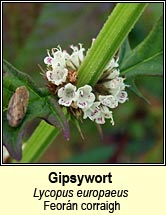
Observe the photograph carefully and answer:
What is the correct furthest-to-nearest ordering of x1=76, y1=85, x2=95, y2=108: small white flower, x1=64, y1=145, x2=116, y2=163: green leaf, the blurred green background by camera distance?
x1=64, y1=145, x2=116, y2=163: green leaf → the blurred green background → x1=76, y1=85, x2=95, y2=108: small white flower

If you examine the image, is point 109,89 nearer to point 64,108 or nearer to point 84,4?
point 64,108

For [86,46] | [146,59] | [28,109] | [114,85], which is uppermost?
[86,46]

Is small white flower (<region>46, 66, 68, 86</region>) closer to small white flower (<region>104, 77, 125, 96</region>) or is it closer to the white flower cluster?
the white flower cluster

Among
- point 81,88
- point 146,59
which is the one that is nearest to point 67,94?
point 81,88

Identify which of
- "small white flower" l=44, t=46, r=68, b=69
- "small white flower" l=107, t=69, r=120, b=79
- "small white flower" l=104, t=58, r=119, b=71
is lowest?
"small white flower" l=107, t=69, r=120, b=79

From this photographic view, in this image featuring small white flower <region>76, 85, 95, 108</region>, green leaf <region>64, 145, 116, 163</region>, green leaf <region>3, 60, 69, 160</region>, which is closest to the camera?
green leaf <region>3, 60, 69, 160</region>

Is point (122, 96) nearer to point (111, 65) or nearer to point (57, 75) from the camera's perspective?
point (111, 65)

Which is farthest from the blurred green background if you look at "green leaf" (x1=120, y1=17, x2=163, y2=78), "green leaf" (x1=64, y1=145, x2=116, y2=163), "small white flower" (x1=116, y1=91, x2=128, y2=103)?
"small white flower" (x1=116, y1=91, x2=128, y2=103)
